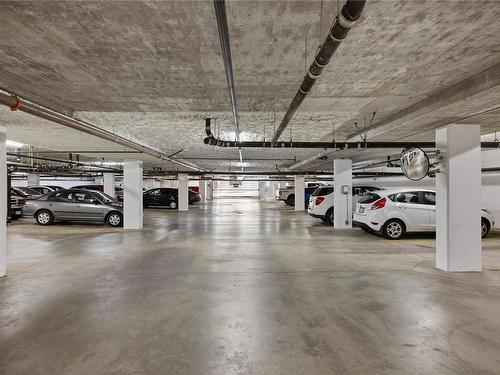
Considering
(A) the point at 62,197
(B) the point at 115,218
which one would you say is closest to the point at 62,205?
(A) the point at 62,197

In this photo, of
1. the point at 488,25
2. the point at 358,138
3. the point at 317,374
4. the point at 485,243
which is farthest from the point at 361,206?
the point at 317,374

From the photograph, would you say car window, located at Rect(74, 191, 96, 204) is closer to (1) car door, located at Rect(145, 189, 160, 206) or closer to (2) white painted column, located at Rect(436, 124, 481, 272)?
(1) car door, located at Rect(145, 189, 160, 206)

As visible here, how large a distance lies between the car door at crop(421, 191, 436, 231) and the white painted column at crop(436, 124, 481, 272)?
3023mm

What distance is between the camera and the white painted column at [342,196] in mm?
10492

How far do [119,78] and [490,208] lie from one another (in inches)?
486

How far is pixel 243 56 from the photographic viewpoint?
10.0ft

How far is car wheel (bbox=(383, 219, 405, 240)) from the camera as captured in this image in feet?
26.1

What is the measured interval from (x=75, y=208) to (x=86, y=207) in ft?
1.33

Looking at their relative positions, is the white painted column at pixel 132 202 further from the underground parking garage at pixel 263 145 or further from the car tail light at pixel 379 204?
the car tail light at pixel 379 204

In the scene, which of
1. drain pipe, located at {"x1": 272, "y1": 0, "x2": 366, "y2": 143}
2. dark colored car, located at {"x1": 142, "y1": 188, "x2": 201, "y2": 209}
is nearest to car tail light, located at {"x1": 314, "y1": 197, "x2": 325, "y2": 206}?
drain pipe, located at {"x1": 272, "y1": 0, "x2": 366, "y2": 143}

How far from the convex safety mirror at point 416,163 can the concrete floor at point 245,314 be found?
165 centimetres

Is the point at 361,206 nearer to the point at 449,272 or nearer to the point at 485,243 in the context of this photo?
the point at 485,243

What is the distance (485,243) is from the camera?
7340 mm

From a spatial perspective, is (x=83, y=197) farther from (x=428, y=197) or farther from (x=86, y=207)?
(x=428, y=197)
